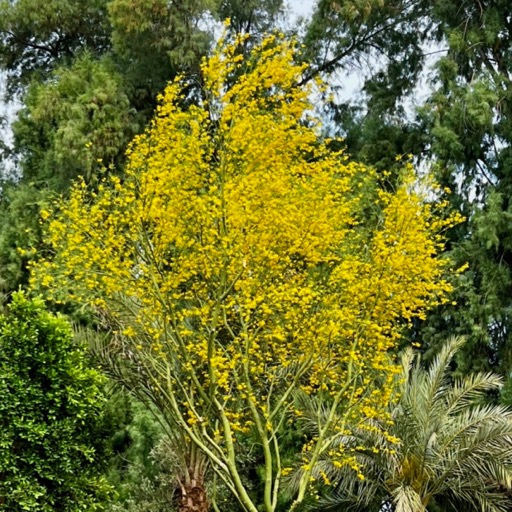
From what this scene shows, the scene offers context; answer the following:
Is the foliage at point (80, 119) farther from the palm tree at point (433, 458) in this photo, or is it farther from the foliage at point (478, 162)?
the palm tree at point (433, 458)

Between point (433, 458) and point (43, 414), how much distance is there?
164 inches

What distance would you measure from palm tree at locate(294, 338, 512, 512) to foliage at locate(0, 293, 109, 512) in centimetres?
262

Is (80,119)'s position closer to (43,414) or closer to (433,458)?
(43,414)

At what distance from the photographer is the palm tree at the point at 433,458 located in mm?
8586

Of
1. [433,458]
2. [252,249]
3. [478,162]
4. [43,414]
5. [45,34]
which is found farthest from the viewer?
[45,34]

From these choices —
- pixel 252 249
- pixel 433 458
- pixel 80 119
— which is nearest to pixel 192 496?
pixel 433 458

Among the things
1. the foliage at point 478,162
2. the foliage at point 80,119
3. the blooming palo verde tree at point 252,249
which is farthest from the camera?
the foliage at point 80,119

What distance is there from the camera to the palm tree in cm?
859

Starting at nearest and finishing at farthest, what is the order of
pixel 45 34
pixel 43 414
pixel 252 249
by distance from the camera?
pixel 252 249 < pixel 43 414 < pixel 45 34

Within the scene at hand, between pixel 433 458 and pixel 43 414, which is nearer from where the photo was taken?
pixel 43 414

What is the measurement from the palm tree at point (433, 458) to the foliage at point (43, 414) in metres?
2.62

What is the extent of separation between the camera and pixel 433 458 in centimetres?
868

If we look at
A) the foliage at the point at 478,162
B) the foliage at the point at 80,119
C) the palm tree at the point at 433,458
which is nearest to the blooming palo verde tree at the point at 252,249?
the palm tree at the point at 433,458

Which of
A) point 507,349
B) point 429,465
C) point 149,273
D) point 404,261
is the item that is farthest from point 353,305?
point 507,349
